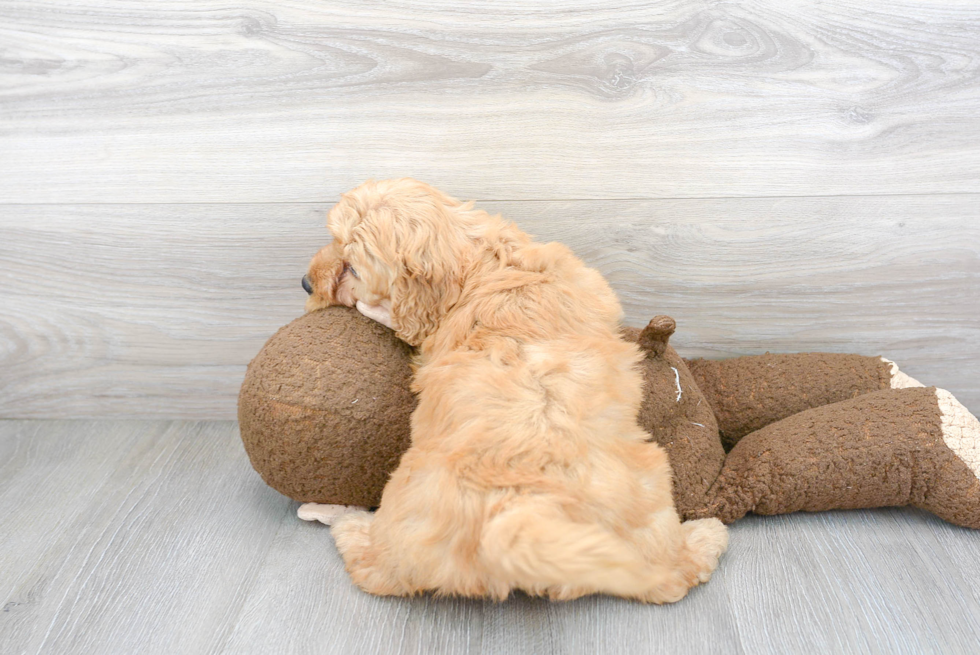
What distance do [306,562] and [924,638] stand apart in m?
1.06

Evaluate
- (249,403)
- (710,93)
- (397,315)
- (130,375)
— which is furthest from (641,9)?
(130,375)

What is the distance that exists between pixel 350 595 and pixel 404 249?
61cm

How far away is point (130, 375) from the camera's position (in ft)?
→ 6.01

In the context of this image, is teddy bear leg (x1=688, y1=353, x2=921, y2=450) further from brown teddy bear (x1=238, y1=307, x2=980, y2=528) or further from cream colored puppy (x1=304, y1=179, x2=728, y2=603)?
cream colored puppy (x1=304, y1=179, x2=728, y2=603)

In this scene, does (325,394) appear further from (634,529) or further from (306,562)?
(634,529)

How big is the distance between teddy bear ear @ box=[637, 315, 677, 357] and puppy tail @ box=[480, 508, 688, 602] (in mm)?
460

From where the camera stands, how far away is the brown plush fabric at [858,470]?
1334 millimetres

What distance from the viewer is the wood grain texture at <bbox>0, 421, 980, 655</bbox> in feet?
3.74

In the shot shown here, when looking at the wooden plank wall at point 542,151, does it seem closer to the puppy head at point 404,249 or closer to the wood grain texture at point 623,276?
the wood grain texture at point 623,276

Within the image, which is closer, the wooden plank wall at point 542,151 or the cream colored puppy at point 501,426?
the cream colored puppy at point 501,426

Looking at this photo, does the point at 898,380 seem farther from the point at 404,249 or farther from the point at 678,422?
the point at 404,249

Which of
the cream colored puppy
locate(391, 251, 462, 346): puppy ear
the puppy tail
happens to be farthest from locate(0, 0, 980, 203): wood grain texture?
the puppy tail

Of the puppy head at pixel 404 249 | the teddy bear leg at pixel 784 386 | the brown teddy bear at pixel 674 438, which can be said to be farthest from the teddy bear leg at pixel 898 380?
the puppy head at pixel 404 249

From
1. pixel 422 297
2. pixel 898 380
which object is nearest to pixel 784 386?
pixel 898 380
